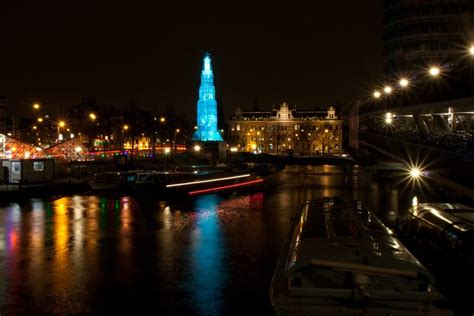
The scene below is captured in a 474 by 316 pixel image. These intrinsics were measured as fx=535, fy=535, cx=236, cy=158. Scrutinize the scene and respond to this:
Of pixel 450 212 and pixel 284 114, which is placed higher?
pixel 284 114

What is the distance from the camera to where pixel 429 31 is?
69.0 meters

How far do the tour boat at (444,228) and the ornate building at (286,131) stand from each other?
496ft

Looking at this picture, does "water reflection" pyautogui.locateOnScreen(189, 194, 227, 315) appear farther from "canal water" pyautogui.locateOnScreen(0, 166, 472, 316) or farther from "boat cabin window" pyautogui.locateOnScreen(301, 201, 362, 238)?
"boat cabin window" pyautogui.locateOnScreen(301, 201, 362, 238)

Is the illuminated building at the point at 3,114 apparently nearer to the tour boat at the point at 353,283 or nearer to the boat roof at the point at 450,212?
the boat roof at the point at 450,212

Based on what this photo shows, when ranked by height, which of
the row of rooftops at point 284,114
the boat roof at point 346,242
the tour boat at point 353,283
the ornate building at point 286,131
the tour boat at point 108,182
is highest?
the row of rooftops at point 284,114

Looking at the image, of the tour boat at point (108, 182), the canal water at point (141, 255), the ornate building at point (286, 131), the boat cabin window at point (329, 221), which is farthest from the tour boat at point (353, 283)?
the ornate building at point (286, 131)

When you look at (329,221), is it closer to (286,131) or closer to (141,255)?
(141,255)

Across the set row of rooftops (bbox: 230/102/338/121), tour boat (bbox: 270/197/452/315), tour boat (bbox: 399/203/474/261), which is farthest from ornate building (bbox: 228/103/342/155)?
tour boat (bbox: 270/197/452/315)

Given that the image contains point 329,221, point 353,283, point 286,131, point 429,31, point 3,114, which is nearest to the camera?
point 353,283

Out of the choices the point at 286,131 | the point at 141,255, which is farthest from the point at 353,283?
the point at 286,131

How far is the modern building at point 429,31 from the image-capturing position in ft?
221

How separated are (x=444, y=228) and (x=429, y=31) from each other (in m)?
62.0

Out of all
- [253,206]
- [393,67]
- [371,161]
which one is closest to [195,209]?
[253,206]

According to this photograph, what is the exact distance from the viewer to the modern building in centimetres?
6738
